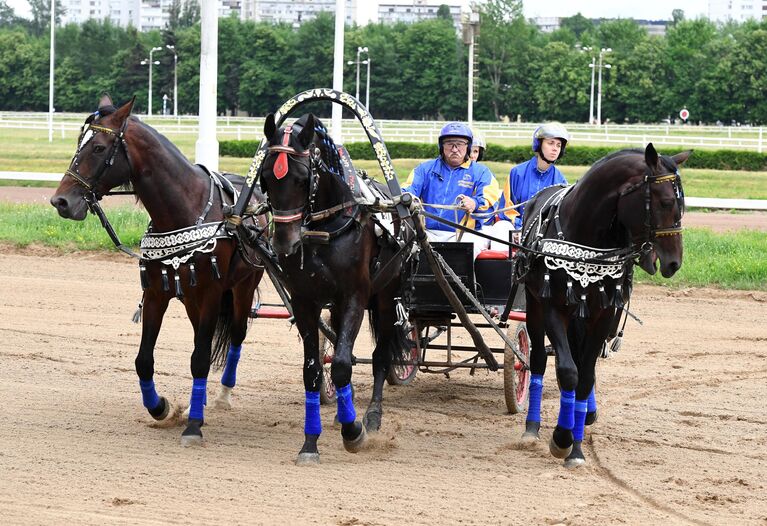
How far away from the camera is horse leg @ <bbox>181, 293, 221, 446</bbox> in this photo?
6941 millimetres

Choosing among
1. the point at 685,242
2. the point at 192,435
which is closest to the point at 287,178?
the point at 192,435

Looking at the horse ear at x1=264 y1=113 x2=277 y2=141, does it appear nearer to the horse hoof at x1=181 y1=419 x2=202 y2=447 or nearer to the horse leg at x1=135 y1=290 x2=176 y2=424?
the horse leg at x1=135 y1=290 x2=176 y2=424

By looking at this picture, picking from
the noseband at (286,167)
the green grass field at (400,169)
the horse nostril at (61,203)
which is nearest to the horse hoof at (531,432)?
the noseband at (286,167)

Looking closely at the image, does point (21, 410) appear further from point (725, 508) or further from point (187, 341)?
point (725, 508)

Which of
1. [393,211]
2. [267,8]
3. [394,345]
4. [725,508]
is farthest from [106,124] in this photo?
[267,8]

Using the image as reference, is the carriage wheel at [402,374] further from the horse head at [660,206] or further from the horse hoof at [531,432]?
the horse head at [660,206]

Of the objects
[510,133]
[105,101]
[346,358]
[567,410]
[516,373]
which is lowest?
[516,373]

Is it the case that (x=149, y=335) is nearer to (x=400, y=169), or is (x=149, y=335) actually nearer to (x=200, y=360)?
(x=200, y=360)

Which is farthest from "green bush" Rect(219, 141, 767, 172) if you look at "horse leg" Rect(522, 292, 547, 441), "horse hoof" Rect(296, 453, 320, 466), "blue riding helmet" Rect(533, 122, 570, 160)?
"horse hoof" Rect(296, 453, 320, 466)

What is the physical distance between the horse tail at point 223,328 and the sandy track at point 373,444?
0.44 meters

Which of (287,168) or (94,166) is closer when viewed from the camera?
(287,168)

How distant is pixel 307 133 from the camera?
5.94 metres

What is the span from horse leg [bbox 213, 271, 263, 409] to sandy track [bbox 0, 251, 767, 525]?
0.16 meters

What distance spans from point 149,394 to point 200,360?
1.43 feet
